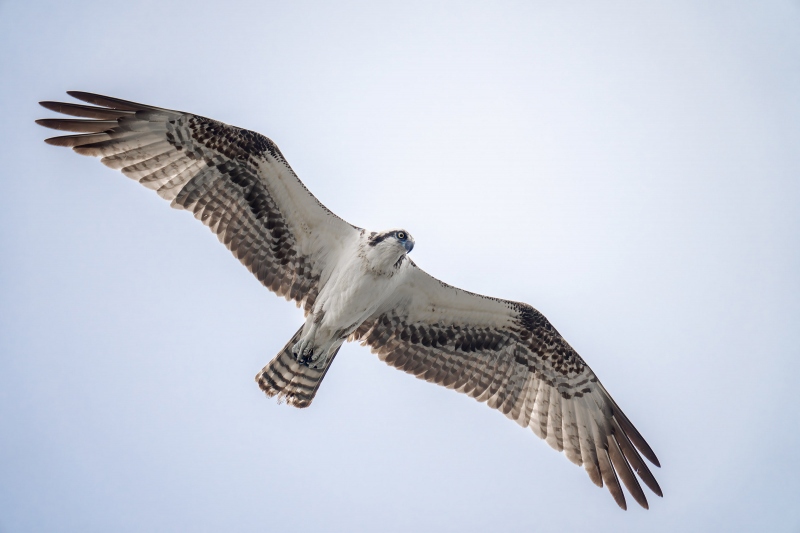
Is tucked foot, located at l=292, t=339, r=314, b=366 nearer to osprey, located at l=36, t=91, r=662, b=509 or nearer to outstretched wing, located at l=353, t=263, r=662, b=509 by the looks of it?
osprey, located at l=36, t=91, r=662, b=509

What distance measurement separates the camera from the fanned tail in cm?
868

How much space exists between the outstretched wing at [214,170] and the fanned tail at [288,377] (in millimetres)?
1217

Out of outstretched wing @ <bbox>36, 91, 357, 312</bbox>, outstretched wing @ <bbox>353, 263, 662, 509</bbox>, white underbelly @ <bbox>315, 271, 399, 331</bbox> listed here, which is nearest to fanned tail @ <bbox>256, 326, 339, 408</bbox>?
white underbelly @ <bbox>315, 271, 399, 331</bbox>

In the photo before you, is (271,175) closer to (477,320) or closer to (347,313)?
(347,313)

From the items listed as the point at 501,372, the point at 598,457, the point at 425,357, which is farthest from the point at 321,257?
the point at 598,457

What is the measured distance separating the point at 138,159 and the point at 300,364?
3.26 m

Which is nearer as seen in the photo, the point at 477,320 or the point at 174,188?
the point at 174,188

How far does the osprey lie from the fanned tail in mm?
14

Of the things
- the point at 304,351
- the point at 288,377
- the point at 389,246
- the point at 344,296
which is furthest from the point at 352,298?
the point at 288,377

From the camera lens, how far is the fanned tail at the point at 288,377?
8.68 m

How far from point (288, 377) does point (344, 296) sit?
51.9 inches

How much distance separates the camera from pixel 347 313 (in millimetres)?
8492

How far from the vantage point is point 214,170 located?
847 centimetres

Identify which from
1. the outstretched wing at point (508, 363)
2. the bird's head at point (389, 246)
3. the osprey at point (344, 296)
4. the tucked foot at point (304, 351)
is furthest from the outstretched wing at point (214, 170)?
the outstretched wing at point (508, 363)
